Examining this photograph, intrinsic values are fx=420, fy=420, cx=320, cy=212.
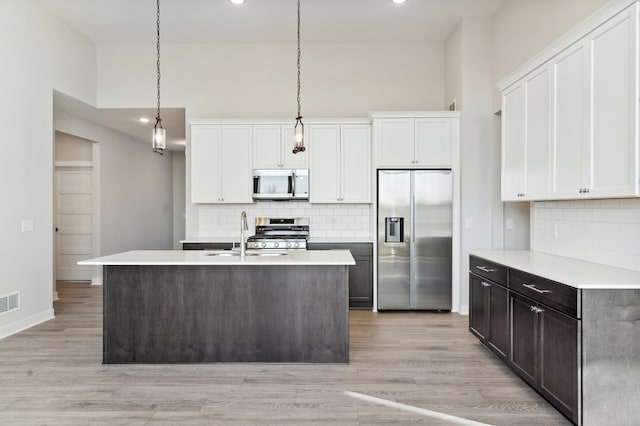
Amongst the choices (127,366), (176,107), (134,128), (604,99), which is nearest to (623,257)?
(604,99)

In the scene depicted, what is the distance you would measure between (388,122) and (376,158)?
1.61 ft

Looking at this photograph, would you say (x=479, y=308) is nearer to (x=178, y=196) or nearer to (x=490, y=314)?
(x=490, y=314)

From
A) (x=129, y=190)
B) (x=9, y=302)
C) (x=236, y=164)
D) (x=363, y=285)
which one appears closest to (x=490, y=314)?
(x=363, y=285)

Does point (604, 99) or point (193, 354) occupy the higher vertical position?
point (604, 99)

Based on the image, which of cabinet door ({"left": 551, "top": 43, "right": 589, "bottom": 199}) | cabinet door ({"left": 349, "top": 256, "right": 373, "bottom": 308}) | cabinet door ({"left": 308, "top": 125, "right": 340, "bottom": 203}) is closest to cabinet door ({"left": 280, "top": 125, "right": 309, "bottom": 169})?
cabinet door ({"left": 308, "top": 125, "right": 340, "bottom": 203})

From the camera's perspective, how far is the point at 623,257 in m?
2.87

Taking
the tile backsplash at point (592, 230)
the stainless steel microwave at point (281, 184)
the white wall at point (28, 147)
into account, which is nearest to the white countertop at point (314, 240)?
the stainless steel microwave at point (281, 184)

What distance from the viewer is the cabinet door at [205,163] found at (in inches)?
226

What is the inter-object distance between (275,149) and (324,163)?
69 centimetres

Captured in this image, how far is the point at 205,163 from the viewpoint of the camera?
18.9ft

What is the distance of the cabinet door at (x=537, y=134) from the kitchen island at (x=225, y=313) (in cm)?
175

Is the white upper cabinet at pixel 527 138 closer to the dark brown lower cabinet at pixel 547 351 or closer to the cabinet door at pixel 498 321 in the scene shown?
the cabinet door at pixel 498 321

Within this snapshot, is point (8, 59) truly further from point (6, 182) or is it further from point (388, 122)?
point (388, 122)

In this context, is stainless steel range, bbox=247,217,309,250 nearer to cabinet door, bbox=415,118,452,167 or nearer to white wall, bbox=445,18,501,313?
cabinet door, bbox=415,118,452,167
